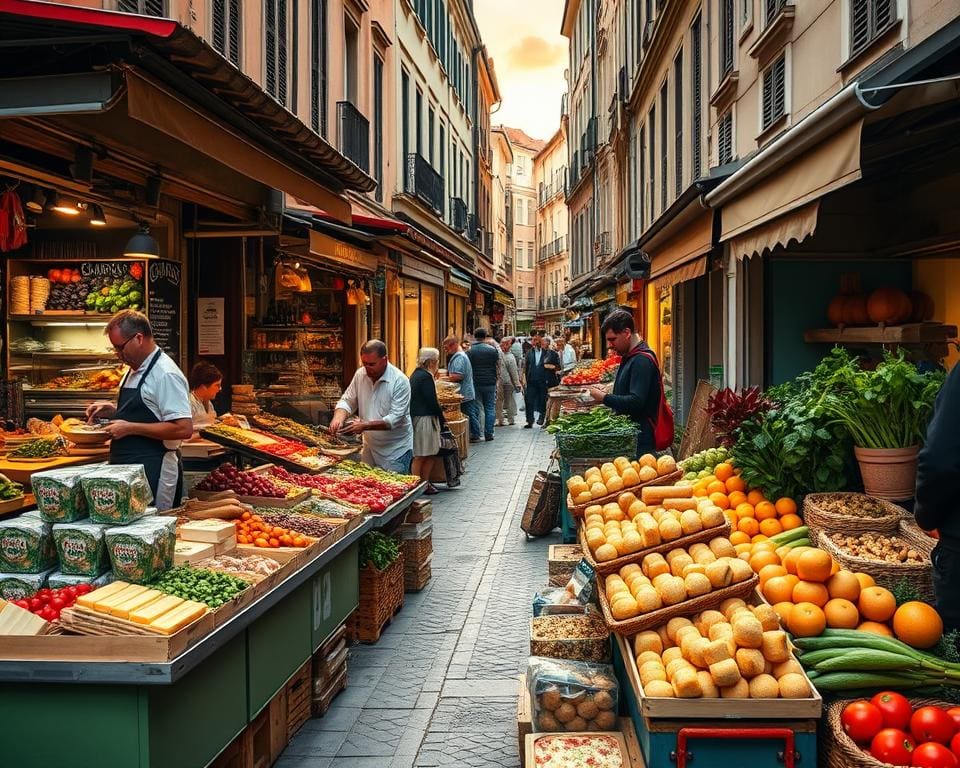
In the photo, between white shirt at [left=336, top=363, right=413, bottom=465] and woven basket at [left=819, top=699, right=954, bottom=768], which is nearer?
woven basket at [left=819, top=699, right=954, bottom=768]

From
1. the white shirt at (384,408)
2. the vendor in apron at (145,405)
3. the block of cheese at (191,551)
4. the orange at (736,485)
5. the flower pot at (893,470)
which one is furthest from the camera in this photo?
the white shirt at (384,408)

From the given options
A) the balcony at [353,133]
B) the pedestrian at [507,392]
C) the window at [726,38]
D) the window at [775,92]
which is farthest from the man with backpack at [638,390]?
the pedestrian at [507,392]

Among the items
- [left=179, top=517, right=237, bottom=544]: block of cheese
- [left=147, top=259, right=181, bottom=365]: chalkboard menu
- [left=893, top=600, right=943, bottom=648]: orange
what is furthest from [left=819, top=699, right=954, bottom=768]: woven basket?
[left=147, top=259, right=181, bottom=365]: chalkboard menu

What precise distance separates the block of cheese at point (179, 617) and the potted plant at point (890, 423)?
3605 millimetres

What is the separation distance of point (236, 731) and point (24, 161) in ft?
14.6

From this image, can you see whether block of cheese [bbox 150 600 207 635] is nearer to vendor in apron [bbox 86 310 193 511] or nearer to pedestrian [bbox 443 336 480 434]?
vendor in apron [bbox 86 310 193 511]

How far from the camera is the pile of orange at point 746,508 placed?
5.26 m

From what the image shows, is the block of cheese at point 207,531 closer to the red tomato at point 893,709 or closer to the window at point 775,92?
the red tomato at point 893,709

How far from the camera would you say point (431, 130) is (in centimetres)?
2516

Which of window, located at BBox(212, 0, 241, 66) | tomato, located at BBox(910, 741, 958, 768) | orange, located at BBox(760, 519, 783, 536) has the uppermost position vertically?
window, located at BBox(212, 0, 241, 66)

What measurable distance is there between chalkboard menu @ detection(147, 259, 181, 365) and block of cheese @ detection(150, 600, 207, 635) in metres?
5.66

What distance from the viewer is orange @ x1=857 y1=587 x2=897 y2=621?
12.7 feet

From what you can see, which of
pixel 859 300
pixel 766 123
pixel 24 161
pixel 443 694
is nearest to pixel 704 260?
pixel 859 300

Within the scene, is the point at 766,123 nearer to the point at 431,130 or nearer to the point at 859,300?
the point at 859,300
